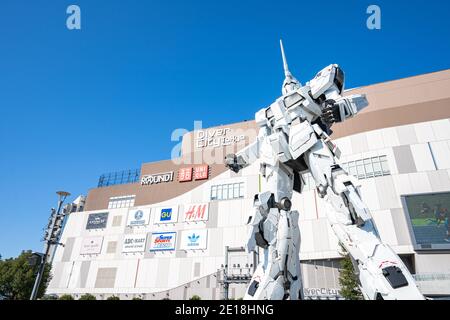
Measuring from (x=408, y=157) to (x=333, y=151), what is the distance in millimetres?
24554

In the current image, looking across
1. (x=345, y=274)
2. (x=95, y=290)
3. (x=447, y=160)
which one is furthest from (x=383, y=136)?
(x=95, y=290)

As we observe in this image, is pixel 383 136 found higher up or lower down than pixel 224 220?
higher up

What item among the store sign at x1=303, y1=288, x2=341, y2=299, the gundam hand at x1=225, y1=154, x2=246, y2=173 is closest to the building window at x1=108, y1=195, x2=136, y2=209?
the store sign at x1=303, y1=288, x2=341, y2=299

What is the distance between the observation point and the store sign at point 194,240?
2978 centimetres

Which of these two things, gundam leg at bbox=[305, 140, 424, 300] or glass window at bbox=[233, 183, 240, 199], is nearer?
gundam leg at bbox=[305, 140, 424, 300]

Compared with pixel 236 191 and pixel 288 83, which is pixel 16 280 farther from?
pixel 288 83

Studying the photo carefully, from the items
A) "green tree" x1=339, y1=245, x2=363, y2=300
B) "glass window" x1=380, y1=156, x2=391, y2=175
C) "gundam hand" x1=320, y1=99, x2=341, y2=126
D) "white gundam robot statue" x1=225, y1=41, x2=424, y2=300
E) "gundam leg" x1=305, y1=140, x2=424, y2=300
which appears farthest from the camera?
"glass window" x1=380, y1=156, x2=391, y2=175

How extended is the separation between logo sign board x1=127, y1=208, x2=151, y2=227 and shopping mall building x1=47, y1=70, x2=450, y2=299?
15 centimetres

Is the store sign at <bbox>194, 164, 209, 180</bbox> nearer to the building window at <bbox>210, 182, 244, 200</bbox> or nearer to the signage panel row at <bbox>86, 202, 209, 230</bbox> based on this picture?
the building window at <bbox>210, 182, 244, 200</bbox>

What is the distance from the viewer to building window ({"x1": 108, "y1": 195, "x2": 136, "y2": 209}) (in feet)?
120

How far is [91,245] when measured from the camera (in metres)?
35.0
